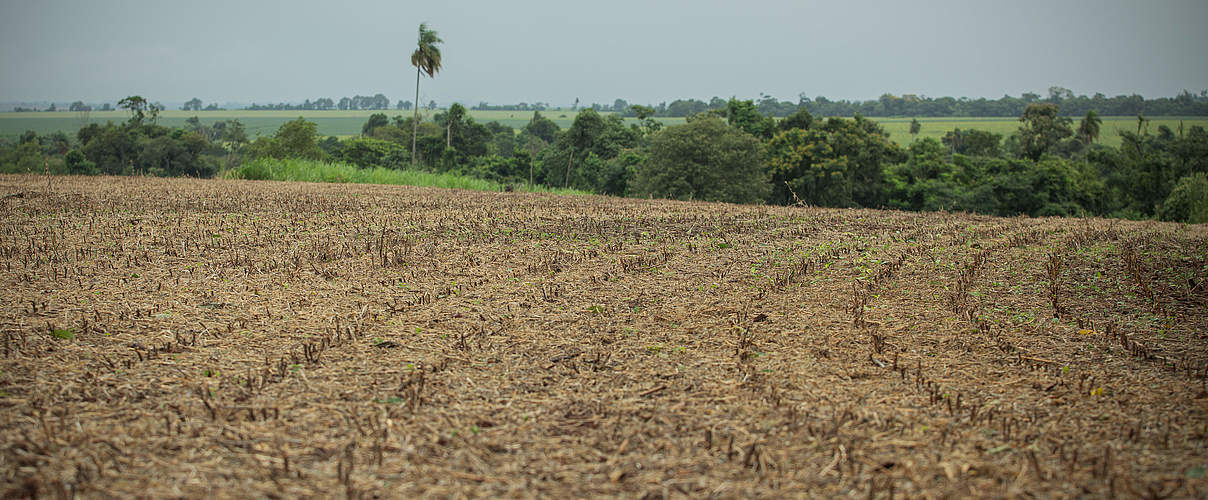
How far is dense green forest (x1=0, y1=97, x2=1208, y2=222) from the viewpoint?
32.3 m

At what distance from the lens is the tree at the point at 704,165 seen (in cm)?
3147

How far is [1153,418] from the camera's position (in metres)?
3.13

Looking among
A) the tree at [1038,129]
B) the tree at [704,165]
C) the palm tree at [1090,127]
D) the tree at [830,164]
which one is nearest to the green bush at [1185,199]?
the tree at [830,164]

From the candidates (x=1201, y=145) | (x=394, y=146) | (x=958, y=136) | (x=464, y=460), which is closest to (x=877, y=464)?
(x=464, y=460)

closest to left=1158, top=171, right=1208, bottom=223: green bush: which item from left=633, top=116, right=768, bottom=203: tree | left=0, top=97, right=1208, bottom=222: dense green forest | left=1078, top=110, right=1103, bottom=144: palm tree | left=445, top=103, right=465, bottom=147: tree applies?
left=0, top=97, right=1208, bottom=222: dense green forest

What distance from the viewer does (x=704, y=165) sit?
31.8 m

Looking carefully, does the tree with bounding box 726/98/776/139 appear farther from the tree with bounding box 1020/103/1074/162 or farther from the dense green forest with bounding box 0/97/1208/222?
the tree with bounding box 1020/103/1074/162

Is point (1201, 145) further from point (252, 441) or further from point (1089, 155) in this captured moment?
point (252, 441)

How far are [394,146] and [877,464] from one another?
53596mm

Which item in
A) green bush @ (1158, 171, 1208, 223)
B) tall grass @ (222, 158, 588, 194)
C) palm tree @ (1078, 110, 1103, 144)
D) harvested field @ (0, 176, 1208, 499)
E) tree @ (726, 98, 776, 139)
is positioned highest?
palm tree @ (1078, 110, 1103, 144)

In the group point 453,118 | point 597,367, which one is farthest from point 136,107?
point 597,367

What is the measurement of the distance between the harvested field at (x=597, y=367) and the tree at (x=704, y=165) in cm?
2410

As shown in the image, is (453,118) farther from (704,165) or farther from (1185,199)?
(1185,199)

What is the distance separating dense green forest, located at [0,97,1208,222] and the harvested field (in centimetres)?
2386
